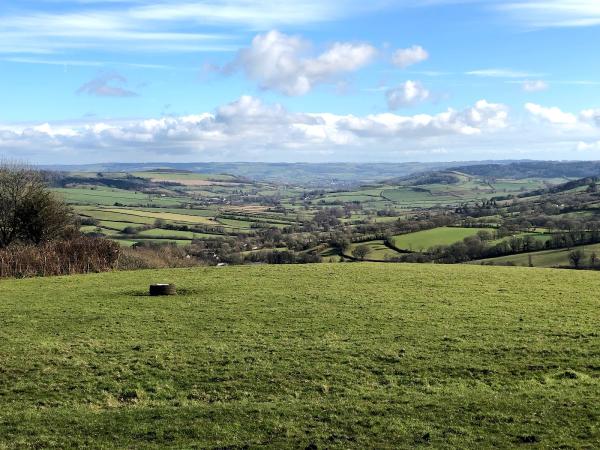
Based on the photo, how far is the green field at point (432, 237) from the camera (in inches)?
3127

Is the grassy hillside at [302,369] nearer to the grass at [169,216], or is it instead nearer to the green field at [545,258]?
the green field at [545,258]

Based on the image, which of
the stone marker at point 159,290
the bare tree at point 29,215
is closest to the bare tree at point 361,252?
the bare tree at point 29,215

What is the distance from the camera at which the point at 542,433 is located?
11.3 metres

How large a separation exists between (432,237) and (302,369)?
7254 centimetres

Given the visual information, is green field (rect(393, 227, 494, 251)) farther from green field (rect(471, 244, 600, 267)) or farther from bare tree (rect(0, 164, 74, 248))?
bare tree (rect(0, 164, 74, 248))

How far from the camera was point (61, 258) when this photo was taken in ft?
125

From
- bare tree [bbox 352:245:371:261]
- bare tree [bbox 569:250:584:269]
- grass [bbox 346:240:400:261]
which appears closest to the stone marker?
bare tree [bbox 352:245:371:261]

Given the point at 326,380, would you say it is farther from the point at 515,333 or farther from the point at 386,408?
the point at 515,333

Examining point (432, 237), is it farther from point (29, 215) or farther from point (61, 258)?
point (61, 258)

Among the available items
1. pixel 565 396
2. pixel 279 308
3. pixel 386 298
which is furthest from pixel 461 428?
pixel 386 298

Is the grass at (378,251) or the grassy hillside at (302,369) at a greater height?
the grassy hillside at (302,369)

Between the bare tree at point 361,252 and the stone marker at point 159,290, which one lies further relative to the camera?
the bare tree at point 361,252

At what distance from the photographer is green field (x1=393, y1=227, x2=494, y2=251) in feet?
261

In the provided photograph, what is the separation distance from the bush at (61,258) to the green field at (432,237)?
4687 cm
